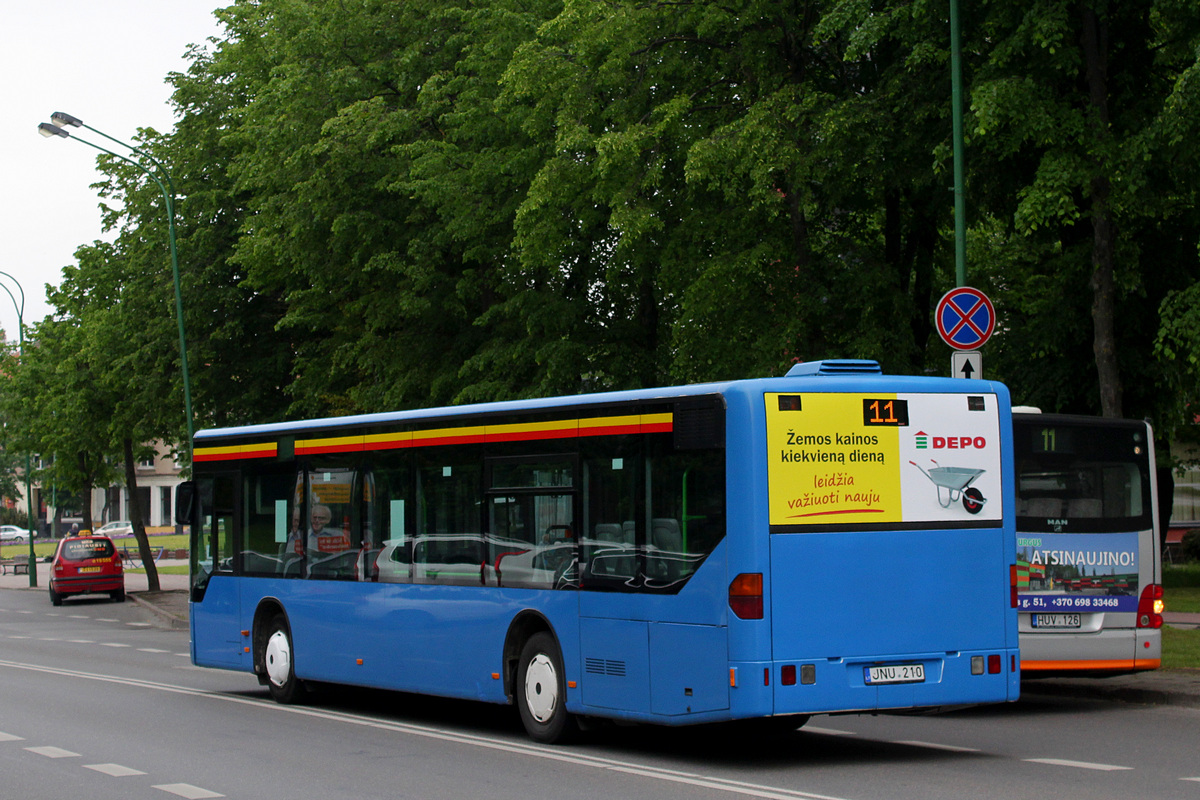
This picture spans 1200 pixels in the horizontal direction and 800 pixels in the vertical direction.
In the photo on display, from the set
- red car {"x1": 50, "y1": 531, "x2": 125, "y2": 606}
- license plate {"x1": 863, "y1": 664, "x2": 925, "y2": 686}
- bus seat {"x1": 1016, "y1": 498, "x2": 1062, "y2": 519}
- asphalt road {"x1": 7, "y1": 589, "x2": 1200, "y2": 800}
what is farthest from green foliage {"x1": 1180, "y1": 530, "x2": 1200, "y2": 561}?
license plate {"x1": 863, "y1": 664, "x2": 925, "y2": 686}

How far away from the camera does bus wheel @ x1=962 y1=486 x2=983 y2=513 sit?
419 inches

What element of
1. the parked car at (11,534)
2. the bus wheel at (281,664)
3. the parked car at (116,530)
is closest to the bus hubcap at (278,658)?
the bus wheel at (281,664)

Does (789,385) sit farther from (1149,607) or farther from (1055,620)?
(1149,607)

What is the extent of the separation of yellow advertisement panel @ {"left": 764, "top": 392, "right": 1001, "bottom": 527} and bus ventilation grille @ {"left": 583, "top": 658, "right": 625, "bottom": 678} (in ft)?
5.42

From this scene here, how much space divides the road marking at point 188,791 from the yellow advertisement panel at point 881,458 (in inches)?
150

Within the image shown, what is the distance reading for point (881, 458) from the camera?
1038 centimetres

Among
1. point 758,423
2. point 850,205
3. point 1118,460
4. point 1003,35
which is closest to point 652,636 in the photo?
point 758,423

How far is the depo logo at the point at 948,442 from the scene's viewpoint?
10531 mm

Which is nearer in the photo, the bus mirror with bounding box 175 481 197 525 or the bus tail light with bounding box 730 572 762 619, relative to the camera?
the bus tail light with bounding box 730 572 762 619

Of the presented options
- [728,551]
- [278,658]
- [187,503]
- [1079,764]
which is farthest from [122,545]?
[1079,764]

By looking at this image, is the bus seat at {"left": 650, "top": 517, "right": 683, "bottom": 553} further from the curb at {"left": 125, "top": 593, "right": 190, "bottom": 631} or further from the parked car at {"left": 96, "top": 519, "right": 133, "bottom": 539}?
the parked car at {"left": 96, "top": 519, "right": 133, "bottom": 539}

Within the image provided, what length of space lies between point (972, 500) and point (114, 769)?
239 inches

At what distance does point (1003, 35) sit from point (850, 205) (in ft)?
14.0

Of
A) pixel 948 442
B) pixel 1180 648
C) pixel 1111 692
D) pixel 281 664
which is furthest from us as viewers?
pixel 1180 648
